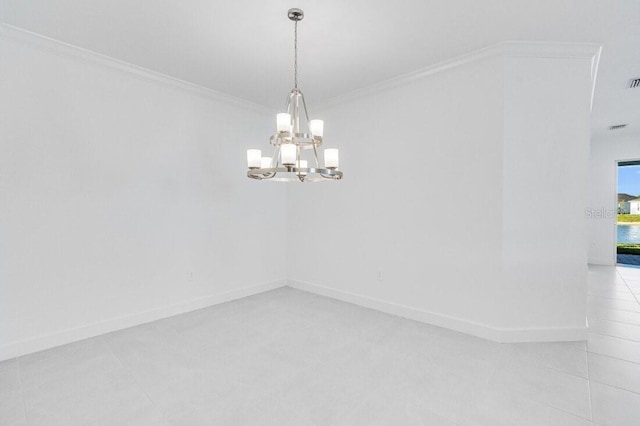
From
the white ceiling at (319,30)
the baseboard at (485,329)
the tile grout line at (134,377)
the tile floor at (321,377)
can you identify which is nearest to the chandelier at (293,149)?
the white ceiling at (319,30)

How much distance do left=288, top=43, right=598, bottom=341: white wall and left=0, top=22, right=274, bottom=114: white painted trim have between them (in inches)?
89.8

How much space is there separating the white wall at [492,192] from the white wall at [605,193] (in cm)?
498

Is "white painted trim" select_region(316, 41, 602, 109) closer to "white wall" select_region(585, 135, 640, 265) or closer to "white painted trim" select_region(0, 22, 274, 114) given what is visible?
"white painted trim" select_region(0, 22, 274, 114)

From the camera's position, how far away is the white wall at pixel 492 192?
3.03 metres

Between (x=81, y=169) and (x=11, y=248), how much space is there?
0.89 m

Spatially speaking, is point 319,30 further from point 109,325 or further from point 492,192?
point 109,325

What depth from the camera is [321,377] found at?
2.41 meters

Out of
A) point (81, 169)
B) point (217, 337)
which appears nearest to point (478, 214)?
point (217, 337)

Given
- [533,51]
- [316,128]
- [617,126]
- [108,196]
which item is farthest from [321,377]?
[617,126]

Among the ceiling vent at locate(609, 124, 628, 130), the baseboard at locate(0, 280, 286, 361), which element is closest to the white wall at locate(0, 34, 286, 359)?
the baseboard at locate(0, 280, 286, 361)

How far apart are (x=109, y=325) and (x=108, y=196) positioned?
134 centimetres

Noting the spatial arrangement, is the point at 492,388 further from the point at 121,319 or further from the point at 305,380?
the point at 121,319

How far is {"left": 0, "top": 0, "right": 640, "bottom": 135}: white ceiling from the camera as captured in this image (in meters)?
2.42

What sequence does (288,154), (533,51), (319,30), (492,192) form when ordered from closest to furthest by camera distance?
1. (288,154)
2. (319,30)
3. (533,51)
4. (492,192)
